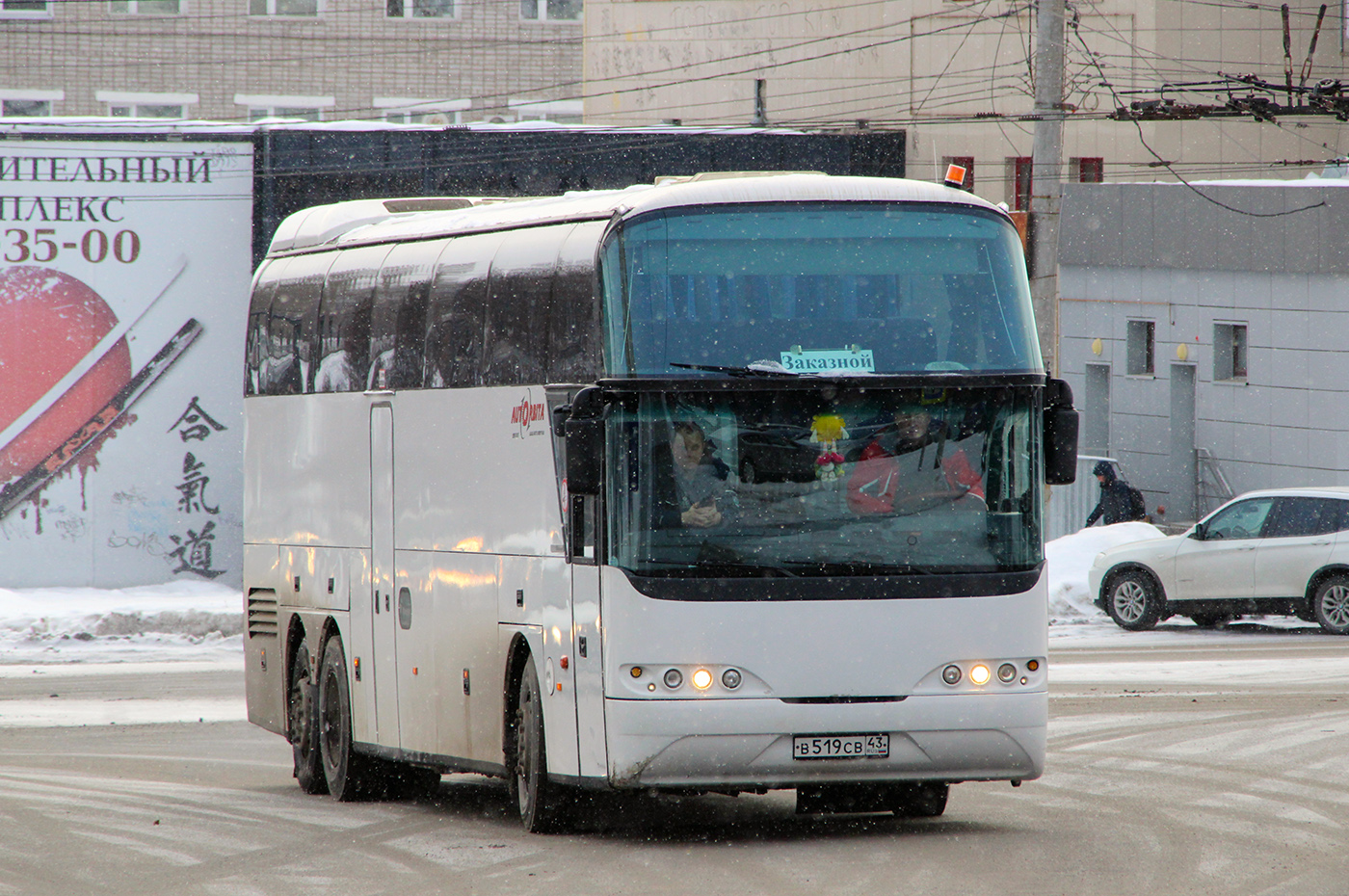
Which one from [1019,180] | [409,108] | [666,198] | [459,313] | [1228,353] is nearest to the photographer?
[666,198]

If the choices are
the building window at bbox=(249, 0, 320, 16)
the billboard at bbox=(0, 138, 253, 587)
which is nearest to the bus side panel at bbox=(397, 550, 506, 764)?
the billboard at bbox=(0, 138, 253, 587)

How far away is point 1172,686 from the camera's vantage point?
18.9 metres

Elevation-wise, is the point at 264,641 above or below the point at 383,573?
below

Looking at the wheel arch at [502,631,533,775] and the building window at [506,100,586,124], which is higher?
the building window at [506,100,586,124]

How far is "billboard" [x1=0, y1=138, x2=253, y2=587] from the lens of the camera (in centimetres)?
3034

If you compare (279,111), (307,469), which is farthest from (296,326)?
(279,111)

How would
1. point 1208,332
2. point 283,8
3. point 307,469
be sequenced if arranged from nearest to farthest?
1. point 307,469
2. point 1208,332
3. point 283,8

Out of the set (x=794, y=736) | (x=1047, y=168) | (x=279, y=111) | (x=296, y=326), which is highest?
(x=279, y=111)

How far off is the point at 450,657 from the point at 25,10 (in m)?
→ 48.8

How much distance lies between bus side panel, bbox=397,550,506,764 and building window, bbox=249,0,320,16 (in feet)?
157

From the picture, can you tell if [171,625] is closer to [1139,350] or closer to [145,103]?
[1139,350]

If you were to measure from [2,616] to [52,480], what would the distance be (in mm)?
4062

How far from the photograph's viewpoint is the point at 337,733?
1394 centimetres

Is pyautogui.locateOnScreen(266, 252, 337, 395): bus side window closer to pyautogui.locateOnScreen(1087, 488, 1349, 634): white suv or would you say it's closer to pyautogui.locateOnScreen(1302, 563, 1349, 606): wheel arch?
pyautogui.locateOnScreen(1087, 488, 1349, 634): white suv
